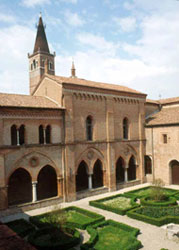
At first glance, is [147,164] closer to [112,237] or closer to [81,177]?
[81,177]

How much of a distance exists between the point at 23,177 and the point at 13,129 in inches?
215

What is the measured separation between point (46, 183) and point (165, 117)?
14.8 m

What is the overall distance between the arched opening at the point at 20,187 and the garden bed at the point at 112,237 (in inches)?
367

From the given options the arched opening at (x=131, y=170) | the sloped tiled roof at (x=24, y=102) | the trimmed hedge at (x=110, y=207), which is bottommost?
the trimmed hedge at (x=110, y=207)

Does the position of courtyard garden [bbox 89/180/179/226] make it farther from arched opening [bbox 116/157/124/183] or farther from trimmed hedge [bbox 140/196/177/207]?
arched opening [bbox 116/157/124/183]

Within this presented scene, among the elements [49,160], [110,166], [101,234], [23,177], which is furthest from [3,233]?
[110,166]

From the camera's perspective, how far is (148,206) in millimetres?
17625

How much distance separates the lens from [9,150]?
17266 millimetres

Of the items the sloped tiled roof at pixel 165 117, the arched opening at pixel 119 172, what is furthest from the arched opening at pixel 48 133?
the sloped tiled roof at pixel 165 117

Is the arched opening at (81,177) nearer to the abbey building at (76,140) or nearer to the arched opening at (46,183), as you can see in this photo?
the abbey building at (76,140)

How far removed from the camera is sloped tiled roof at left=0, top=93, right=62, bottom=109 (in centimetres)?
1777

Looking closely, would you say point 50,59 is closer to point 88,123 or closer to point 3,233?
point 88,123

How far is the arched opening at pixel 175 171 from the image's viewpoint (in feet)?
80.8

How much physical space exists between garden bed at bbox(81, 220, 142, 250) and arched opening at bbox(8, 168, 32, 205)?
9334 mm
